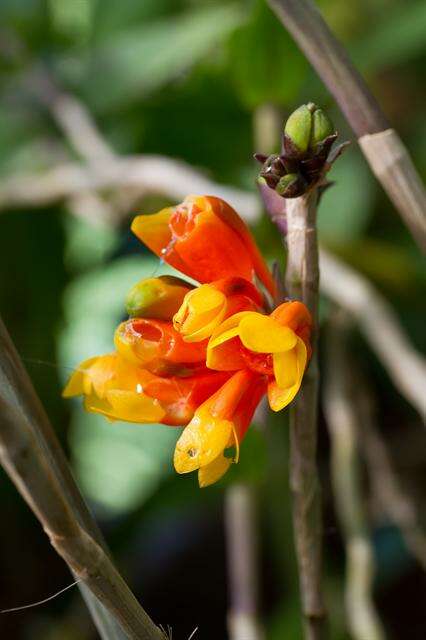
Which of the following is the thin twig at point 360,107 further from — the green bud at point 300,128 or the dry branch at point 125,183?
the dry branch at point 125,183

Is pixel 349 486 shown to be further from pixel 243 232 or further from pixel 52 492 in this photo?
pixel 52 492

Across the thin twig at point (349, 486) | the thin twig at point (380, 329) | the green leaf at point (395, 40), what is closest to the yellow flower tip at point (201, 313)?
the thin twig at point (380, 329)

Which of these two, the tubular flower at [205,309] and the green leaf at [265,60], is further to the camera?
the green leaf at [265,60]

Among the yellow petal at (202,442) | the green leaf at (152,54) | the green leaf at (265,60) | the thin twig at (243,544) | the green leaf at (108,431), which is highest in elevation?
the green leaf at (152,54)

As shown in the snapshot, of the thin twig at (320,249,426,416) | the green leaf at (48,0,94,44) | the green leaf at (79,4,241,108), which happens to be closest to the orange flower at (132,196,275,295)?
the thin twig at (320,249,426,416)

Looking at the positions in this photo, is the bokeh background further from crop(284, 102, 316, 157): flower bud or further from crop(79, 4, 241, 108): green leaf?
crop(284, 102, 316, 157): flower bud

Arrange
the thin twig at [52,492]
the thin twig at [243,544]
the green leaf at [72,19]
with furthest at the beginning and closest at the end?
the green leaf at [72,19] < the thin twig at [243,544] < the thin twig at [52,492]
